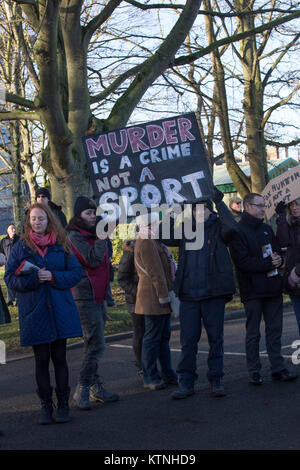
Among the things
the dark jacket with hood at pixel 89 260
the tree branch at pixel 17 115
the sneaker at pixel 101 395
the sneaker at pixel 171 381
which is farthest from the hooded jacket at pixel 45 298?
the tree branch at pixel 17 115

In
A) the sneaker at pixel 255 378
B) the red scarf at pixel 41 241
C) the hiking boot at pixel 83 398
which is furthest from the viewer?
the sneaker at pixel 255 378

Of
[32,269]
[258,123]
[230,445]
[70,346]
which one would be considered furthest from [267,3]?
[230,445]

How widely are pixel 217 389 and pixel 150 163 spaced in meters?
2.44

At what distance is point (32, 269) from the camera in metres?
5.94

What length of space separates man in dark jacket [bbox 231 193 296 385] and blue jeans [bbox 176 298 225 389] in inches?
19.3

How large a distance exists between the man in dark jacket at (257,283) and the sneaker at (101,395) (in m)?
1.43

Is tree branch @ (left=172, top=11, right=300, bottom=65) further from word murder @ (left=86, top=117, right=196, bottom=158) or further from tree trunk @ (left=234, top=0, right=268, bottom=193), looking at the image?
word murder @ (left=86, top=117, right=196, bottom=158)

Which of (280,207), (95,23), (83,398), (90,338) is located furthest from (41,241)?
(95,23)

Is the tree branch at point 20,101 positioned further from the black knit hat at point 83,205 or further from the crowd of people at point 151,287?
the black knit hat at point 83,205

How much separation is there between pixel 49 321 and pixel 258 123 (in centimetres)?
1292

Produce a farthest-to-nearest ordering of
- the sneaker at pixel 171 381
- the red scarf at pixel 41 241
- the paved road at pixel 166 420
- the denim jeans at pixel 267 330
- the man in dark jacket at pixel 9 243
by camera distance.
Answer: the man in dark jacket at pixel 9 243, the sneaker at pixel 171 381, the denim jeans at pixel 267 330, the red scarf at pixel 41 241, the paved road at pixel 166 420

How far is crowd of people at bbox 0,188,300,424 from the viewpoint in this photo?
6.00 meters

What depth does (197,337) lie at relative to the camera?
6.84 meters

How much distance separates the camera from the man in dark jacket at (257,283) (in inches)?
279
